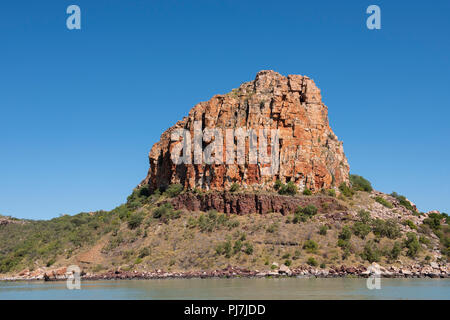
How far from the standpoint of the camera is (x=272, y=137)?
81562 mm

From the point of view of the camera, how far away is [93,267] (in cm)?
7419

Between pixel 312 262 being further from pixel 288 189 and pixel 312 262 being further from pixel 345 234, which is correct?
pixel 288 189

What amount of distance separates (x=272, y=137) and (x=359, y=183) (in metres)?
26.2

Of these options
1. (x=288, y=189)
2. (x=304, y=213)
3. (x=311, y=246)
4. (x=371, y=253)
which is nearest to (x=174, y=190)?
(x=288, y=189)

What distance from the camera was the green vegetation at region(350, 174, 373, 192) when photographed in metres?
94.1

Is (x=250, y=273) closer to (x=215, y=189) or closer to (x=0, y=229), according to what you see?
(x=215, y=189)

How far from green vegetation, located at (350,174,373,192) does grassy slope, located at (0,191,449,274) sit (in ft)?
12.8

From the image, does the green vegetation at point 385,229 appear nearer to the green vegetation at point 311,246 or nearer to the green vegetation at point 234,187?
the green vegetation at point 311,246

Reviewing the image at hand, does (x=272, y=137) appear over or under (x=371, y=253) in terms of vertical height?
over

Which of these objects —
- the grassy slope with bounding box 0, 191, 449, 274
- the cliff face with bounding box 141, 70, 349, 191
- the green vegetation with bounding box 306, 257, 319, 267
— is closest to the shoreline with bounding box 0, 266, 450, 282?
the green vegetation with bounding box 306, 257, 319, 267

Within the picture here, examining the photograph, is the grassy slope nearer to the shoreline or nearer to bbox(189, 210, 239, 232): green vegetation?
bbox(189, 210, 239, 232): green vegetation

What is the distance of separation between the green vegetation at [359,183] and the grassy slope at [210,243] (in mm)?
3908

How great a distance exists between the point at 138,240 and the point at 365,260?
115 feet
